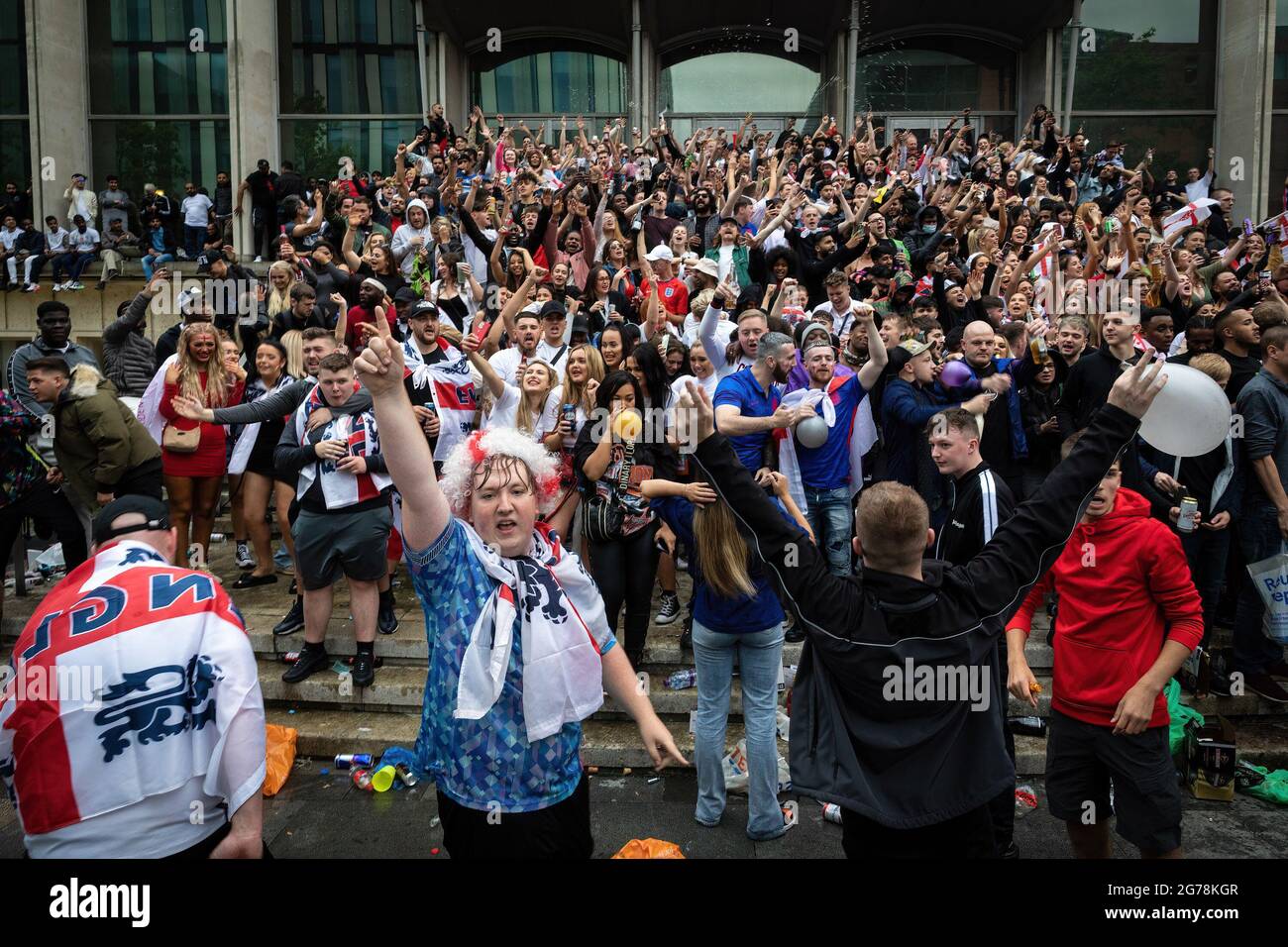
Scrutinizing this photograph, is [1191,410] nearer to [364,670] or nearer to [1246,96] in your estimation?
[364,670]

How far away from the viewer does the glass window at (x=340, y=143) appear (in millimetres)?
22781

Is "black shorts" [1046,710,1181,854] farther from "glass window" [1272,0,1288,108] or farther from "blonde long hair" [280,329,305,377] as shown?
"glass window" [1272,0,1288,108]

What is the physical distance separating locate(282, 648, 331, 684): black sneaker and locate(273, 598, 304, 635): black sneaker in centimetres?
29

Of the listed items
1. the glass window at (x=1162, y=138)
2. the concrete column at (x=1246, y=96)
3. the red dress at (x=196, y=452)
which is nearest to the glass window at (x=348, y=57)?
the glass window at (x=1162, y=138)

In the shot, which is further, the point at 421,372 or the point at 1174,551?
the point at 421,372

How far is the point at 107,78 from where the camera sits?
2192 centimetres

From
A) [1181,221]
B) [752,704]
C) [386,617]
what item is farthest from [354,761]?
[1181,221]

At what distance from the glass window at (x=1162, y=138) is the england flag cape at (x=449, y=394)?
22.5 meters

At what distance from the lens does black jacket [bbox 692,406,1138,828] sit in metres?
2.25

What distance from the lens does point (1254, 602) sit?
5266 millimetres

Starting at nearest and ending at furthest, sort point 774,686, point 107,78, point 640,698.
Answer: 1. point 640,698
2. point 774,686
3. point 107,78
